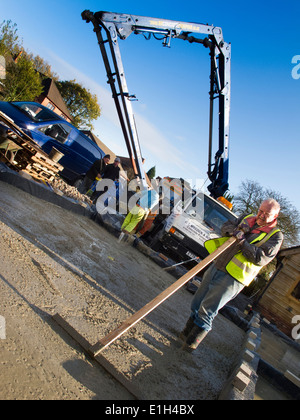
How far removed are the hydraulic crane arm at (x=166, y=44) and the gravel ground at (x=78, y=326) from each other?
4338mm

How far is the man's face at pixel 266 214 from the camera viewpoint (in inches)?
124

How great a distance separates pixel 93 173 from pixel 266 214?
833 centimetres

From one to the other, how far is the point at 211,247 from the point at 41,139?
7.41 meters

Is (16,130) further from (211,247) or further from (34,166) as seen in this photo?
(211,247)

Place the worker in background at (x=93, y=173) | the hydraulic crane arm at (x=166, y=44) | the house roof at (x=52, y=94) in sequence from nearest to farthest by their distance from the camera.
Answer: the hydraulic crane arm at (x=166, y=44) → the worker in background at (x=93, y=173) → the house roof at (x=52, y=94)

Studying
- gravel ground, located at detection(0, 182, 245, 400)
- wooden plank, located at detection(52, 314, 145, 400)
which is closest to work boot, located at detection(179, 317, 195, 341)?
gravel ground, located at detection(0, 182, 245, 400)

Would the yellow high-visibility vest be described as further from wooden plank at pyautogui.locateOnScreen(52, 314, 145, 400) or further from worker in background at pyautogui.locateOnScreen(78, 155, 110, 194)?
worker in background at pyautogui.locateOnScreen(78, 155, 110, 194)

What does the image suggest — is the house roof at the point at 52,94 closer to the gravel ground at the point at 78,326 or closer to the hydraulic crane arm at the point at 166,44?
the hydraulic crane arm at the point at 166,44

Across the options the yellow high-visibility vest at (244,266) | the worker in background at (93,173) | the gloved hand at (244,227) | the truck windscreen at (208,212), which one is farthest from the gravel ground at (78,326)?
the worker in background at (93,173)

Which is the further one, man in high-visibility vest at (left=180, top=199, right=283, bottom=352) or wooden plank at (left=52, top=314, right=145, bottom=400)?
man in high-visibility vest at (left=180, top=199, right=283, bottom=352)

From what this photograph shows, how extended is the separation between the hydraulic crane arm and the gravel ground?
4.34 m

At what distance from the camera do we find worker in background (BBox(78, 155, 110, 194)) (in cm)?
1039

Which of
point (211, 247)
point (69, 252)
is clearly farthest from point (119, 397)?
point (69, 252)

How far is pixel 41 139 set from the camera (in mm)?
8734
